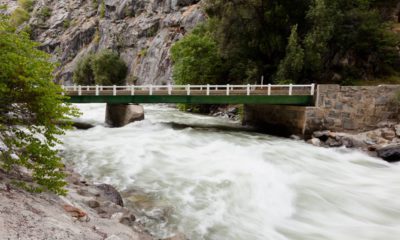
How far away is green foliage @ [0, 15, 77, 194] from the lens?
5.68 metres

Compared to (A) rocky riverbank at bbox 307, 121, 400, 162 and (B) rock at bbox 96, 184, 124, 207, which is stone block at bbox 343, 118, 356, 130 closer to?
(A) rocky riverbank at bbox 307, 121, 400, 162

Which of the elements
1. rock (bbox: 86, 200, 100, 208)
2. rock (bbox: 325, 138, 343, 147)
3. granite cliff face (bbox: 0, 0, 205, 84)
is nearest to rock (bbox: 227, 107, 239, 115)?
rock (bbox: 325, 138, 343, 147)

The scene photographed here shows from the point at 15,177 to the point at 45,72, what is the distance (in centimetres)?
224

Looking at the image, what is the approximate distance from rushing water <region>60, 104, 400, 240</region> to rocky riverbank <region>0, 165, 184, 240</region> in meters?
1.09

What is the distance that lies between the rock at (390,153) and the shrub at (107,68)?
153ft

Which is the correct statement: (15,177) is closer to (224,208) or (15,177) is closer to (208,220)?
(208,220)

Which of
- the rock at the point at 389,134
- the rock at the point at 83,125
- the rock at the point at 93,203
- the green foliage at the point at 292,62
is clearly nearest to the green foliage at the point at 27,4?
the rock at the point at 83,125

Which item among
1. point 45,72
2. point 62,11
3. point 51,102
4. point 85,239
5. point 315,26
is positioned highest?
point 62,11

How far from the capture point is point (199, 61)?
3083 centimetres

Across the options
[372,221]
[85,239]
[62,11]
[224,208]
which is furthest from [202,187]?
[62,11]

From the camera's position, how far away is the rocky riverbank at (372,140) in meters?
15.0

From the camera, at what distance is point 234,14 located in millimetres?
25375

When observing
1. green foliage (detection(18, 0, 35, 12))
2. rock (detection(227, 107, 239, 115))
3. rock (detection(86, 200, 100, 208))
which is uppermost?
green foliage (detection(18, 0, 35, 12))

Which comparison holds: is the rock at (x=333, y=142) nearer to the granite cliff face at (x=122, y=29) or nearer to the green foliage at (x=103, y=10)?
the granite cliff face at (x=122, y=29)
